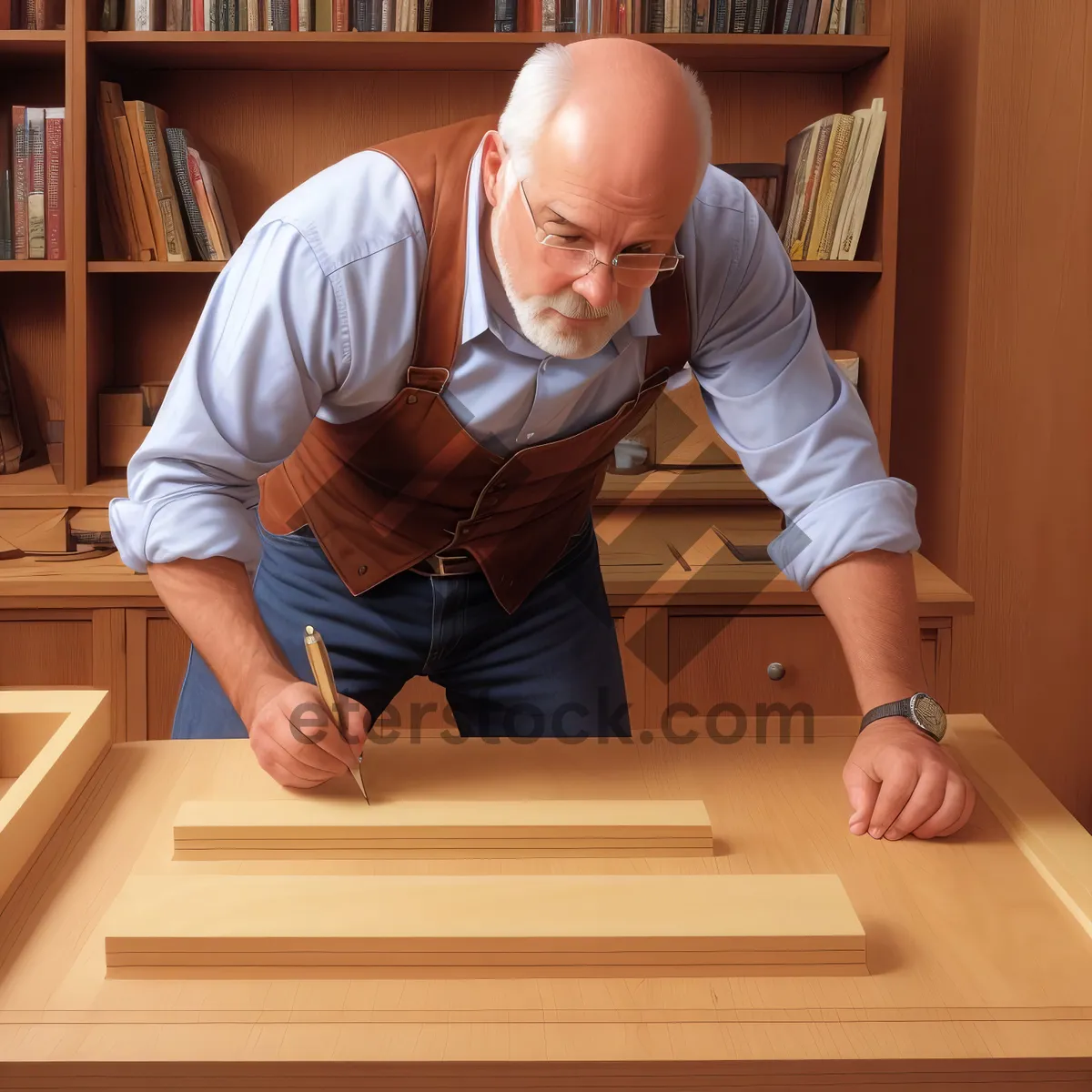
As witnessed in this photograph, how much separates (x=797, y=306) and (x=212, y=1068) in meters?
1.10

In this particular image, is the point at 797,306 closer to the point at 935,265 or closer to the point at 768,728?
the point at 768,728

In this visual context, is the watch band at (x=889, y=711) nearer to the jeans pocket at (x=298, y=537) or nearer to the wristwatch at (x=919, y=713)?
the wristwatch at (x=919, y=713)

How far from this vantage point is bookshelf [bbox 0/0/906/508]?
95.5 inches

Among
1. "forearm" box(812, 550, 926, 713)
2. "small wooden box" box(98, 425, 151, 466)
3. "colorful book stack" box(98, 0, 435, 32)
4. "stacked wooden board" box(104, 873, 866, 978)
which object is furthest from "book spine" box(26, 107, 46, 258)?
"stacked wooden board" box(104, 873, 866, 978)

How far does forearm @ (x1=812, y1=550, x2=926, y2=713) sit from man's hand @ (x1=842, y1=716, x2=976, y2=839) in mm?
126

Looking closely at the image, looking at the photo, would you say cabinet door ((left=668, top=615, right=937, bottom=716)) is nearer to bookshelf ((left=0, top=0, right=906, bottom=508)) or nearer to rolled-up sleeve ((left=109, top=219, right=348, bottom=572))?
bookshelf ((left=0, top=0, right=906, bottom=508))

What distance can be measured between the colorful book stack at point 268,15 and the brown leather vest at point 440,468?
1195 mm

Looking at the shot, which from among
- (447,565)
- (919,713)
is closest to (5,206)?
(447,565)

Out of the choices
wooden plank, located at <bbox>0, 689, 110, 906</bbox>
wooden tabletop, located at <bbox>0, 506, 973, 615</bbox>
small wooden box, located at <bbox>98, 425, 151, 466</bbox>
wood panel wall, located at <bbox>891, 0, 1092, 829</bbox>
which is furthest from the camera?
small wooden box, located at <bbox>98, 425, 151, 466</bbox>

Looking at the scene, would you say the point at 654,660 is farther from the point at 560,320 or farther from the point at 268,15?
the point at 268,15

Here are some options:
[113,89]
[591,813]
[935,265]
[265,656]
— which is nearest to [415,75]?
[113,89]

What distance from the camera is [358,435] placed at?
1.45 metres

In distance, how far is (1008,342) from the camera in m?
2.45

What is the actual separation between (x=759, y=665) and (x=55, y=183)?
1694 mm
